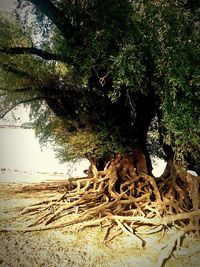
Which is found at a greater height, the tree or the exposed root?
the tree

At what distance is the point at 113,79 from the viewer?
869 cm

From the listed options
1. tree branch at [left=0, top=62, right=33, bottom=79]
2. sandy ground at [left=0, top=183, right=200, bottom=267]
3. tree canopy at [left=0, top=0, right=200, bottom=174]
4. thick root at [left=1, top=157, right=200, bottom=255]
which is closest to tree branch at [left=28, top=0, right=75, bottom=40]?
tree canopy at [left=0, top=0, right=200, bottom=174]

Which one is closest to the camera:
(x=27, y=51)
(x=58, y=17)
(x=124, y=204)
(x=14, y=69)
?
(x=58, y=17)

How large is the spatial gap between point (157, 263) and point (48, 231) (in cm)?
326

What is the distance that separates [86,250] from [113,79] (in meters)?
4.34

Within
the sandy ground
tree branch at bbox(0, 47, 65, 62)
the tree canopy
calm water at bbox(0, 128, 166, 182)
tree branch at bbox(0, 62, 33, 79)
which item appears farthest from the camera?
calm water at bbox(0, 128, 166, 182)

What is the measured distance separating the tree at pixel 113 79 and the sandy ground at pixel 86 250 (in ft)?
6.11

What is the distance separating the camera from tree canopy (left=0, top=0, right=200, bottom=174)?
323 inches

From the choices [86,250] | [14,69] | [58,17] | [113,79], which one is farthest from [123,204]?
[58,17]

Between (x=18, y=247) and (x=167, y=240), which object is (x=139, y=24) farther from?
(x=18, y=247)

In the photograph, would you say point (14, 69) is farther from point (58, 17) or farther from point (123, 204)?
point (123, 204)

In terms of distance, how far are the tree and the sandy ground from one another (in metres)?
1.86

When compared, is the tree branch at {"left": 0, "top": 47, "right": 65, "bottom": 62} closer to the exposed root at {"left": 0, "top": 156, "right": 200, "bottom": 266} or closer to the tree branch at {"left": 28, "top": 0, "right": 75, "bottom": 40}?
the tree branch at {"left": 28, "top": 0, "right": 75, "bottom": 40}

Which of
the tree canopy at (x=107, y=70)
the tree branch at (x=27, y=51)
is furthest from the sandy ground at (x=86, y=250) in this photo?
the tree branch at (x=27, y=51)
